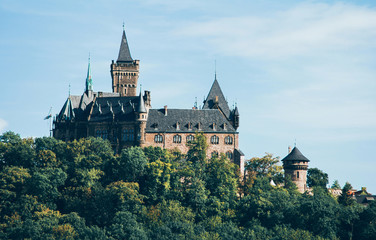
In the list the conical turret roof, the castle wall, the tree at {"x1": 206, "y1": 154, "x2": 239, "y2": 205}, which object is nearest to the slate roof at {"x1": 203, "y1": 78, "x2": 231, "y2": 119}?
the castle wall

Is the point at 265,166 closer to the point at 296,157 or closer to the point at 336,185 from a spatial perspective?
the point at 296,157

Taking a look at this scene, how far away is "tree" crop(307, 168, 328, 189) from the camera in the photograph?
162000mm

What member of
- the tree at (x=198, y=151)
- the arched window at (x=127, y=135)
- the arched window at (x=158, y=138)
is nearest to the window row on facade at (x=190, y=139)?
the arched window at (x=158, y=138)

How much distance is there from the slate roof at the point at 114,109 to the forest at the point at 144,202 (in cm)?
878

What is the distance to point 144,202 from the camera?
11581 centimetres

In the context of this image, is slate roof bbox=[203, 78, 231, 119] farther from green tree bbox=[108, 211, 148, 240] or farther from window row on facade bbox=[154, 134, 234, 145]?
green tree bbox=[108, 211, 148, 240]

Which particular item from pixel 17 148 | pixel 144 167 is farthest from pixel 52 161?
pixel 144 167

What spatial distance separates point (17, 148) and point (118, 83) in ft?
102

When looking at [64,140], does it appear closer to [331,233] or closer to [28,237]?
[28,237]

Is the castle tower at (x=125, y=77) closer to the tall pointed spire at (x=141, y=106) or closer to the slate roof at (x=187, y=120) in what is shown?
the slate roof at (x=187, y=120)

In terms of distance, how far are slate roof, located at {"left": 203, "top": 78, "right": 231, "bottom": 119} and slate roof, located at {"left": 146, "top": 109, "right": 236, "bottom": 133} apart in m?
3.33

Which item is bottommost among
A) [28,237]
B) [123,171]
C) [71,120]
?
[28,237]

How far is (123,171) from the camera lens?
11881 centimetres

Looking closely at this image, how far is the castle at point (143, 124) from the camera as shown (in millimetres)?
132125
